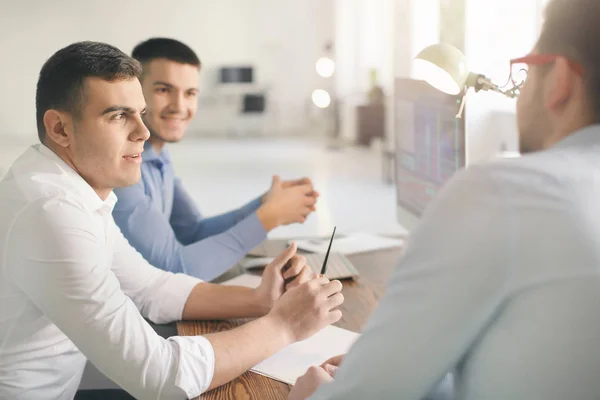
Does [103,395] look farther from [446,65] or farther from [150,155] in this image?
[446,65]

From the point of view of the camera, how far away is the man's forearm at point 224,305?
54.2 inches

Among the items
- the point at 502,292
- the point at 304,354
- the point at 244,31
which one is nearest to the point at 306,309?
the point at 304,354

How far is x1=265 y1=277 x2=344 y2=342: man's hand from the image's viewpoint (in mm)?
1208

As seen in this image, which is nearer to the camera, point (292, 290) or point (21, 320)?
point (21, 320)

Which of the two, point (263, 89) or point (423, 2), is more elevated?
point (423, 2)

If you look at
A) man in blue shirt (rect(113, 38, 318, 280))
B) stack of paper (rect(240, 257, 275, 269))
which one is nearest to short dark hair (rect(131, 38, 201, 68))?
man in blue shirt (rect(113, 38, 318, 280))

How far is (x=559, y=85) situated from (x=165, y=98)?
1.51 metres

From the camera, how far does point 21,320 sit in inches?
44.8

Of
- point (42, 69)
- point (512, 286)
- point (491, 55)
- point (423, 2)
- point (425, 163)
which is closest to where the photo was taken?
point (512, 286)

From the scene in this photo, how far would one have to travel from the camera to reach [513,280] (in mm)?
627

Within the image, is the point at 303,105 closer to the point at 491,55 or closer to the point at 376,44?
the point at 376,44

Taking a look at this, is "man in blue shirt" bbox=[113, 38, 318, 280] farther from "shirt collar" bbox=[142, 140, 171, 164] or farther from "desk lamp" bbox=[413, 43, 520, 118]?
"desk lamp" bbox=[413, 43, 520, 118]

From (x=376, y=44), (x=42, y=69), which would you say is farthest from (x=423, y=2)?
(x=42, y=69)

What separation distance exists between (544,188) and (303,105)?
36.6ft
